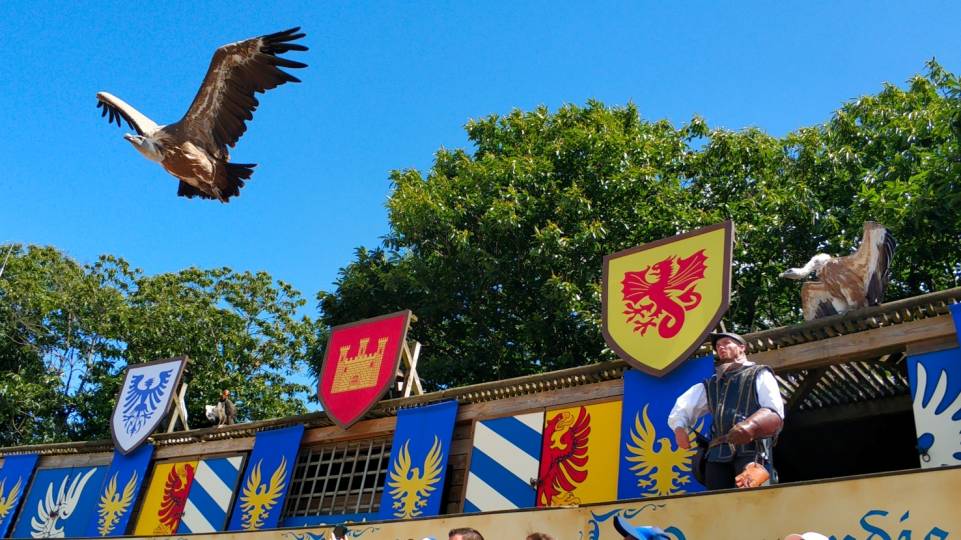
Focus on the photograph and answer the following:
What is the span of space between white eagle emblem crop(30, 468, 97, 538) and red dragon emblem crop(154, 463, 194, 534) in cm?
164

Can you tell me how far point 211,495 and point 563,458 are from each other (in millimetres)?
4772

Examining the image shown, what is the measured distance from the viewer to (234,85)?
6609 mm

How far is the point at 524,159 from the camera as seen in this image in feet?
50.0

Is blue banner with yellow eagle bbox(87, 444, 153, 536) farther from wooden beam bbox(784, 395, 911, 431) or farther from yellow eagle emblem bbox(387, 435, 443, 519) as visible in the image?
wooden beam bbox(784, 395, 911, 431)

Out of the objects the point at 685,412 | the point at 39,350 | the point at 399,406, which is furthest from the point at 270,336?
the point at 685,412

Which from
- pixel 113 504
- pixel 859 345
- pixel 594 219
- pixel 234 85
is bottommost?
pixel 113 504

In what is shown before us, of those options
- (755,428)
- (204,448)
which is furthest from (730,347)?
(204,448)

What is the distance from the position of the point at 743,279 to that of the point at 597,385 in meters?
7.77

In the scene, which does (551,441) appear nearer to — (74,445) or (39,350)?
(74,445)

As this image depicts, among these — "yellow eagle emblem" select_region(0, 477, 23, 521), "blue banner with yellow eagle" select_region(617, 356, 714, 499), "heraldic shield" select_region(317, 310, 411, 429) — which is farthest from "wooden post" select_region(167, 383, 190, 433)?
"blue banner with yellow eagle" select_region(617, 356, 714, 499)

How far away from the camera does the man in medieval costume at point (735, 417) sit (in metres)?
4.19

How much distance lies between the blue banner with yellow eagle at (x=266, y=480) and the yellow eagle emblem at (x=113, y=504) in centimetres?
188

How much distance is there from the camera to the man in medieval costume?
13.7ft

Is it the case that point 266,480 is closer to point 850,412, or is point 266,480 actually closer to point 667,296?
point 667,296
